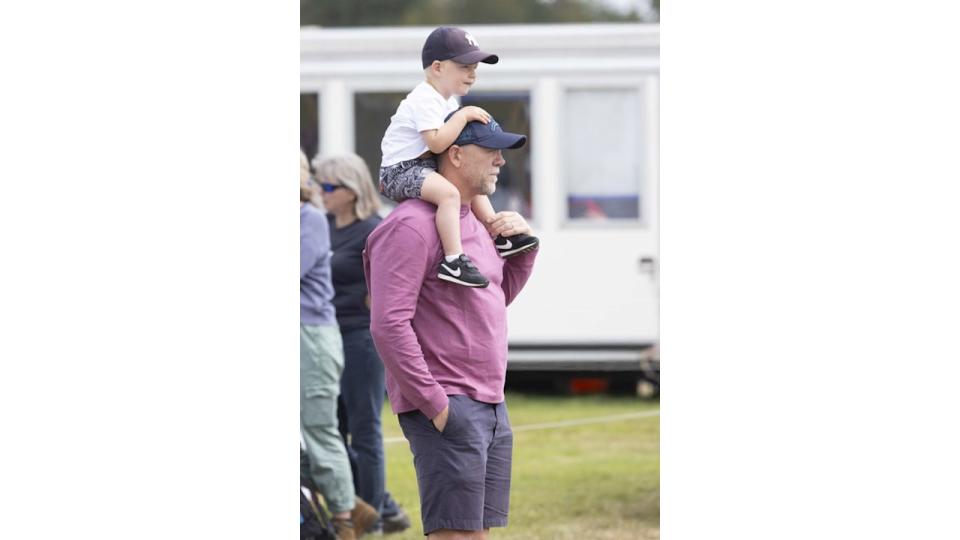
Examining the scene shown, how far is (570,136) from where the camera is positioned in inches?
431

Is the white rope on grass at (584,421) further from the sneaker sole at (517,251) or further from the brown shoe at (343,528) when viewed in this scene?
the sneaker sole at (517,251)

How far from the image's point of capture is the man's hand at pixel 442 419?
3424 millimetres

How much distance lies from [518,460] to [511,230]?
462 centimetres

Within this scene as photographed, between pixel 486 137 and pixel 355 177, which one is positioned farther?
pixel 355 177

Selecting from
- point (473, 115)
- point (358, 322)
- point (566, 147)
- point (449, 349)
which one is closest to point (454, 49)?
point (473, 115)

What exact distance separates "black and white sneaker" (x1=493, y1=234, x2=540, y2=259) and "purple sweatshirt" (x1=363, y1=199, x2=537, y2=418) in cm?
15

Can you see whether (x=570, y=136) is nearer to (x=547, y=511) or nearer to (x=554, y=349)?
(x=554, y=349)

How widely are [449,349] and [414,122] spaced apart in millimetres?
586

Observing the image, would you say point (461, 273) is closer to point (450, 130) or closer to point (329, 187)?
point (450, 130)

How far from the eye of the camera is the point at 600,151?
1097cm

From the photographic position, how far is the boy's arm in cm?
349

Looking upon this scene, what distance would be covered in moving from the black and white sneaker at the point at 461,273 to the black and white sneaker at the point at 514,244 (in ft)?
1.10

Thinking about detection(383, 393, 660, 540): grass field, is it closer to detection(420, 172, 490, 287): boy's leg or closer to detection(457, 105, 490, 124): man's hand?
detection(420, 172, 490, 287): boy's leg
